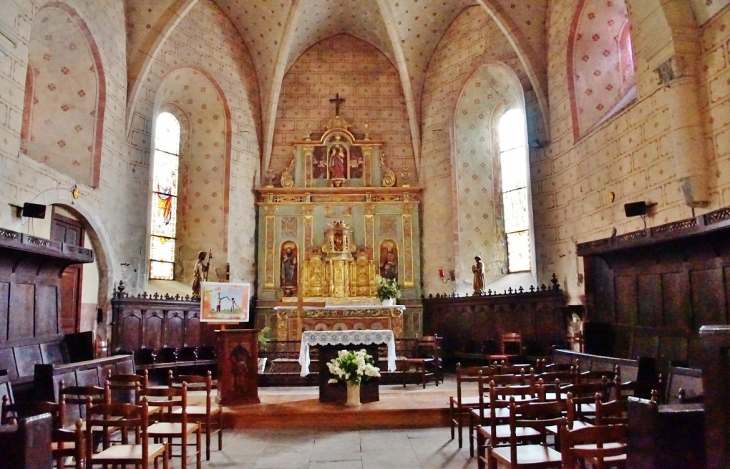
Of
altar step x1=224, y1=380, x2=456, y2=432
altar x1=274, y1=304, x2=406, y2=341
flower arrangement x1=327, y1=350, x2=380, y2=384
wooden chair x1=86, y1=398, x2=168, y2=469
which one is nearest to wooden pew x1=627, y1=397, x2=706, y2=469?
wooden chair x1=86, y1=398, x2=168, y2=469

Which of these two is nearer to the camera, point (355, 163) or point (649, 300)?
point (649, 300)

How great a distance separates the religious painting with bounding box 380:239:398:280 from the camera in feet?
53.3

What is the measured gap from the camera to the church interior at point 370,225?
6520mm

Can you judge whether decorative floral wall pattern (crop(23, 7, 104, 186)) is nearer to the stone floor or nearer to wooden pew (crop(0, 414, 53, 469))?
the stone floor

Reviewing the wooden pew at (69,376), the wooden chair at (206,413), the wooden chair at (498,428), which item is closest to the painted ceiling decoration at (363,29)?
the wooden pew at (69,376)

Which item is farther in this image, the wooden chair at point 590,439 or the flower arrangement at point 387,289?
the flower arrangement at point 387,289

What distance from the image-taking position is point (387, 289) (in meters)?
14.9

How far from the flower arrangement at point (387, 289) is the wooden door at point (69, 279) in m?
7.11

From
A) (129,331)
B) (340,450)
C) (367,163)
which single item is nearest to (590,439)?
(340,450)

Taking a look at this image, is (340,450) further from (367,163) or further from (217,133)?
(217,133)

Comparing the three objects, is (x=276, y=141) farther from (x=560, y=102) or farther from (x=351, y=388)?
(x=351, y=388)

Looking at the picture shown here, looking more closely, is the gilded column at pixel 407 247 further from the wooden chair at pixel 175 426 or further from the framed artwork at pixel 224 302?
the wooden chair at pixel 175 426

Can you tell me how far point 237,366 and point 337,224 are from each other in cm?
738

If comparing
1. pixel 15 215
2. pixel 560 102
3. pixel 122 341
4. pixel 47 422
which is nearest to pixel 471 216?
pixel 560 102
